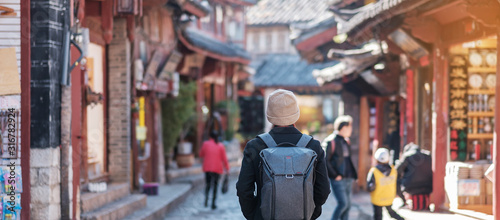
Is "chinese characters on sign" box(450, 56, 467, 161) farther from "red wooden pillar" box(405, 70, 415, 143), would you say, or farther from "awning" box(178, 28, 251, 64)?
"awning" box(178, 28, 251, 64)

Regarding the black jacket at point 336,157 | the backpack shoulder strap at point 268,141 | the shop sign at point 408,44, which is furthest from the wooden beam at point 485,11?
the backpack shoulder strap at point 268,141

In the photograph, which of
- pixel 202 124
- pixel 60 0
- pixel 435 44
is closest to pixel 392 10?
pixel 435 44

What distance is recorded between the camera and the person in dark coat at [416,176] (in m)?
12.2

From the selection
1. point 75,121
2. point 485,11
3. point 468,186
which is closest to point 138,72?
point 75,121

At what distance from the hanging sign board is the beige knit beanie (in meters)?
4.34

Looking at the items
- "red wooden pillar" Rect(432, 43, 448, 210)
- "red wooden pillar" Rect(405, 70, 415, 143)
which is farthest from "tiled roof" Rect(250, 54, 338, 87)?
"red wooden pillar" Rect(432, 43, 448, 210)

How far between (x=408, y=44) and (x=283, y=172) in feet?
27.5

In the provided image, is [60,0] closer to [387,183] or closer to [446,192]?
[387,183]

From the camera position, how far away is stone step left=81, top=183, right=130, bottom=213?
436 inches

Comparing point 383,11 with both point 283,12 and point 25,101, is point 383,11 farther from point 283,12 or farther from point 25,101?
point 283,12

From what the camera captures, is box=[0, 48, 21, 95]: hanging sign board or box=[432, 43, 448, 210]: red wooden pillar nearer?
box=[0, 48, 21, 95]: hanging sign board

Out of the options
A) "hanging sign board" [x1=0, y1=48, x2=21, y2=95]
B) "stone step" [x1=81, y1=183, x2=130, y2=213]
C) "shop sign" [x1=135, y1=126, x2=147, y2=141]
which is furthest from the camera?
→ "shop sign" [x1=135, y1=126, x2=147, y2=141]

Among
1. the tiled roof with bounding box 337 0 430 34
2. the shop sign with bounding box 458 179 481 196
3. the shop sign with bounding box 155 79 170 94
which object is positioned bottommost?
the shop sign with bounding box 458 179 481 196

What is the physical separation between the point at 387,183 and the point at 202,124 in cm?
1603
